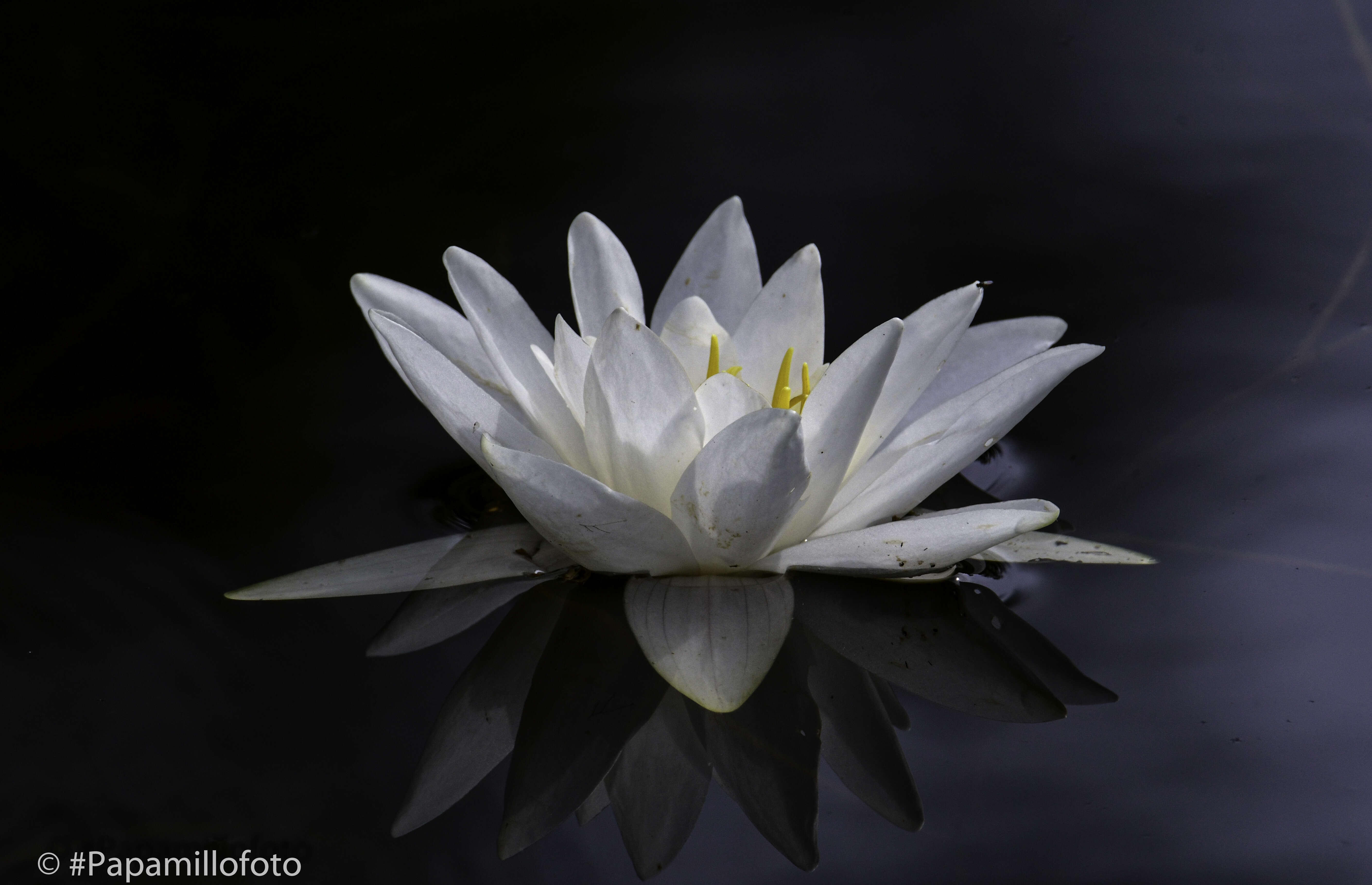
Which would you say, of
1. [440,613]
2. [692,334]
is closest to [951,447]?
[692,334]

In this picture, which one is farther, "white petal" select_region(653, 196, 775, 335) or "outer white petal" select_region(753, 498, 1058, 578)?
"white petal" select_region(653, 196, 775, 335)

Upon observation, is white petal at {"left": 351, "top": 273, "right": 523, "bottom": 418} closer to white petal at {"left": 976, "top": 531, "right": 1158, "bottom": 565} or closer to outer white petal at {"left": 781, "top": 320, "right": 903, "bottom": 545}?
outer white petal at {"left": 781, "top": 320, "right": 903, "bottom": 545}

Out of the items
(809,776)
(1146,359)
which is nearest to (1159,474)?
(1146,359)

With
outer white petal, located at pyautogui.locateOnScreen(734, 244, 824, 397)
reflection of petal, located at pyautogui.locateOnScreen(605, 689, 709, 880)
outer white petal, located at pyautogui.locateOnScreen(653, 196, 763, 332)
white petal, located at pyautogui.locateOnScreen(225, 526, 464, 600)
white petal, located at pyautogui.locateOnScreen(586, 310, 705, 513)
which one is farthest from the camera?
outer white petal, located at pyautogui.locateOnScreen(653, 196, 763, 332)

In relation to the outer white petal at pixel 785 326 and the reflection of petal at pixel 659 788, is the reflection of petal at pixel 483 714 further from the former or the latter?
the outer white petal at pixel 785 326

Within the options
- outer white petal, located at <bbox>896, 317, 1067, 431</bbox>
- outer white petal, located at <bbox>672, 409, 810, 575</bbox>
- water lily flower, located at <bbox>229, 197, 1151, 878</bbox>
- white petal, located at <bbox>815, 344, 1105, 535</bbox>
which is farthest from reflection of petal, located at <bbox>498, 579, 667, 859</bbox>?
outer white petal, located at <bbox>896, 317, 1067, 431</bbox>

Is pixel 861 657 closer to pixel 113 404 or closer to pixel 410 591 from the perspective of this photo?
pixel 410 591

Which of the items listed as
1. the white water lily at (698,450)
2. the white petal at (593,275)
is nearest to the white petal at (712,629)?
the white water lily at (698,450)
